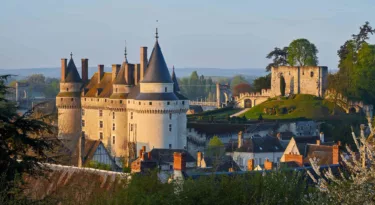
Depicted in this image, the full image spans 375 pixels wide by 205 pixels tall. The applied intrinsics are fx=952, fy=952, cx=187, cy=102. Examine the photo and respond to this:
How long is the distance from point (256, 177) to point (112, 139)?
38294mm

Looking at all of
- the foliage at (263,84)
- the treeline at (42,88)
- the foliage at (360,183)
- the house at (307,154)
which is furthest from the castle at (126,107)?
the treeline at (42,88)

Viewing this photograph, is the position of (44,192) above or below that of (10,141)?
below

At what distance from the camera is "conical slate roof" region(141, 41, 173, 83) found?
2031 inches

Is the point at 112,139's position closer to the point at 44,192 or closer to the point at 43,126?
the point at 44,192

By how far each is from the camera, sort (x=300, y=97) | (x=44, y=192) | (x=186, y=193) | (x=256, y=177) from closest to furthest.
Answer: (x=186, y=193) → (x=256, y=177) → (x=44, y=192) → (x=300, y=97)

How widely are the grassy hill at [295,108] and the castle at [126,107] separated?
14430mm

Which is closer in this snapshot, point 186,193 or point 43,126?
point 186,193

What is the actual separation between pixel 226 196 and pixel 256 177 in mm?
952

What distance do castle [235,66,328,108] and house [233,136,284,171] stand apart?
2373cm

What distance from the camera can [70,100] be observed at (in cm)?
5997

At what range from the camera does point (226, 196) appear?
18.1 metres

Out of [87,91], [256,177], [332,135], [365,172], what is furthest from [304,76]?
[365,172]

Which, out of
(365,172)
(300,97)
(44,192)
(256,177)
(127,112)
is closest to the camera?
(365,172)

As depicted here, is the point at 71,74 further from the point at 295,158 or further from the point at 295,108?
the point at 295,158
